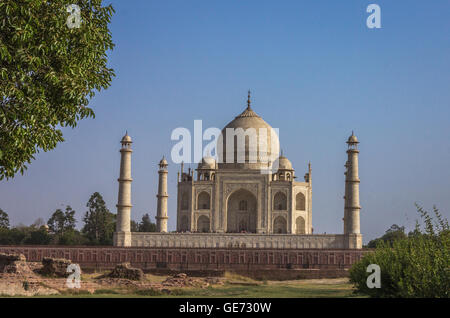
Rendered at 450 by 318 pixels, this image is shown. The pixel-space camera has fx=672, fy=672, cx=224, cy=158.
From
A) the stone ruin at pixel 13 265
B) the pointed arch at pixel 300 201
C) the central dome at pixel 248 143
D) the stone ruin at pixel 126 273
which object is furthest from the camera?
the central dome at pixel 248 143

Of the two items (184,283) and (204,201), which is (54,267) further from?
(204,201)

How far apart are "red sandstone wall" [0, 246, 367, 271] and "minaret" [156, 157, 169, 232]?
29.3 ft

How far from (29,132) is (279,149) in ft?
130

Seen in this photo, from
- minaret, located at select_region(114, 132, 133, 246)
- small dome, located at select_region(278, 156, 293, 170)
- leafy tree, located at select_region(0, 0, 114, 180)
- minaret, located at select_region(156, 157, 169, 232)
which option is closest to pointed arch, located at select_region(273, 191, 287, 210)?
small dome, located at select_region(278, 156, 293, 170)

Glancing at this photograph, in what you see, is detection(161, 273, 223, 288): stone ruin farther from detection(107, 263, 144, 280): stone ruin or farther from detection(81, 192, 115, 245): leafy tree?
detection(81, 192, 115, 245): leafy tree

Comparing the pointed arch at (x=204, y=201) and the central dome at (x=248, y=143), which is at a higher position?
the central dome at (x=248, y=143)

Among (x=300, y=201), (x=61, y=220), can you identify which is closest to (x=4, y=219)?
(x=61, y=220)

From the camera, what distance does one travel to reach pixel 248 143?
51.7 metres

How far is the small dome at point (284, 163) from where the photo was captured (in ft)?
165

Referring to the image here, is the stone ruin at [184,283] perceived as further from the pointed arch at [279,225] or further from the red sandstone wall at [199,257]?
the pointed arch at [279,225]

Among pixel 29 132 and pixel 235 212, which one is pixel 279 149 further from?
pixel 29 132

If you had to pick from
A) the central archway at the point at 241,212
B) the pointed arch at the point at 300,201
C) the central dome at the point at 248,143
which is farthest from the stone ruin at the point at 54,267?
the central dome at the point at 248,143

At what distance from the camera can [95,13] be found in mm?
15320
